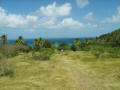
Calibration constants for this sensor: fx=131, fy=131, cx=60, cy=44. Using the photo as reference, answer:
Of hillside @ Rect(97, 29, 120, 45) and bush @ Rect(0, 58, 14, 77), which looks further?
hillside @ Rect(97, 29, 120, 45)

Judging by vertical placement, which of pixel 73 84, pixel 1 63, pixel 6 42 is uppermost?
pixel 6 42

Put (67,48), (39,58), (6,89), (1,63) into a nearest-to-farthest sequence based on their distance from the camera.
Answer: (6,89)
(1,63)
(39,58)
(67,48)

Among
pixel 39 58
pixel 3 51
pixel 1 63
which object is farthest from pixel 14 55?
pixel 1 63

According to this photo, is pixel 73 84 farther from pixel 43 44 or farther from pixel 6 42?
pixel 43 44

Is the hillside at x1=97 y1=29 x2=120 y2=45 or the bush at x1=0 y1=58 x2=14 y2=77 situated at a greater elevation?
the hillside at x1=97 y1=29 x2=120 y2=45

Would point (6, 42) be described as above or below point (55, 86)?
above

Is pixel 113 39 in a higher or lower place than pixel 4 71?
higher

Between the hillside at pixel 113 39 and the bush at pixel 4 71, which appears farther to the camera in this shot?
the hillside at pixel 113 39

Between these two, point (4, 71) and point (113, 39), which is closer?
point (4, 71)

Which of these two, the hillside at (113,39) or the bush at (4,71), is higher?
the hillside at (113,39)

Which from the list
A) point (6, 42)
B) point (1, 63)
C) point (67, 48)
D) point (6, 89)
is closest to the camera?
point (6, 89)

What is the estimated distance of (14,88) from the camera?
13664 millimetres

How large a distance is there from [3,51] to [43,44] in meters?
41.8

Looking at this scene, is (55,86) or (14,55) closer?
(55,86)
